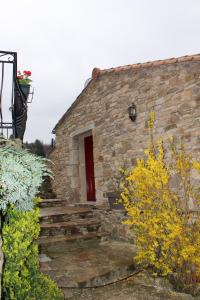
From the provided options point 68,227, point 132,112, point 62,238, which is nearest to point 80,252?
point 62,238

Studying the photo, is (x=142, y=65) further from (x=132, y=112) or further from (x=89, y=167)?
(x=89, y=167)

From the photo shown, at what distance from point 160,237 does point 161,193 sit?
0.64 meters

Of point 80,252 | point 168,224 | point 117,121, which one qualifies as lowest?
point 80,252

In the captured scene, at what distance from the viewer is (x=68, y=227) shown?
6766 mm

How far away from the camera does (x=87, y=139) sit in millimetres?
9148

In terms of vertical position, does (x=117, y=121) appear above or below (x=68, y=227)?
above

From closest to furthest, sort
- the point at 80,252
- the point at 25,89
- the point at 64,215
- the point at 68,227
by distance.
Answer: the point at 25,89, the point at 80,252, the point at 68,227, the point at 64,215

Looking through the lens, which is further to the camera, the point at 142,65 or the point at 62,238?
the point at 62,238

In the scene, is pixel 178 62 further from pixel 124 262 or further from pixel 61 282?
pixel 61 282

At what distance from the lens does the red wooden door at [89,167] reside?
8.98 metres

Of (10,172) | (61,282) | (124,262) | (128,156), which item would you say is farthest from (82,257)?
(10,172)

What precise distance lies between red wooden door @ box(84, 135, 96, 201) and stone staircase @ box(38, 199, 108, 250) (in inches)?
47.2

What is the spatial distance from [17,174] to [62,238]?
4.58 metres

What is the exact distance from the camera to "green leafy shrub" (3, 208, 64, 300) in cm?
247
